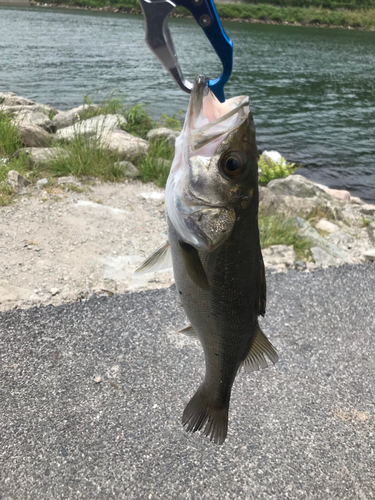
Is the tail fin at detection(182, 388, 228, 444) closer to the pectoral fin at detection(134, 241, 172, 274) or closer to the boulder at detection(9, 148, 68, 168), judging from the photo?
the pectoral fin at detection(134, 241, 172, 274)

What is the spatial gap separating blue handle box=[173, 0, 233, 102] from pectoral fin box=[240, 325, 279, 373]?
4.09 feet

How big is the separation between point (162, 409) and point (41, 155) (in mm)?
5367

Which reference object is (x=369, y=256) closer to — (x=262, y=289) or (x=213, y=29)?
(x=262, y=289)

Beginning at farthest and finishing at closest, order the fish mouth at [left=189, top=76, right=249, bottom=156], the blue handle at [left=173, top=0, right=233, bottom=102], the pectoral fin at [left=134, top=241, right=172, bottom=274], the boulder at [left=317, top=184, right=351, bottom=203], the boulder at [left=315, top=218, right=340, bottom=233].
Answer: the boulder at [left=317, top=184, right=351, bottom=203] < the boulder at [left=315, top=218, right=340, bottom=233] < the pectoral fin at [left=134, top=241, right=172, bottom=274] < the blue handle at [left=173, top=0, right=233, bottom=102] < the fish mouth at [left=189, top=76, right=249, bottom=156]

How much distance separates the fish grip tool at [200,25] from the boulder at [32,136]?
688 cm

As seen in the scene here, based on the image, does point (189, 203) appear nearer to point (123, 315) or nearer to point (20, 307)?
point (123, 315)

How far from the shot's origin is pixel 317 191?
30.2 feet

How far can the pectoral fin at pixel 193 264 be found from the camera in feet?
5.98

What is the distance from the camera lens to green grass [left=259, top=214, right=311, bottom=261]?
5.93 metres

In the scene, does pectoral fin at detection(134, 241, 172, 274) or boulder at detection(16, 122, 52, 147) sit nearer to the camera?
pectoral fin at detection(134, 241, 172, 274)

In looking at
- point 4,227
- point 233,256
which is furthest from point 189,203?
point 4,227

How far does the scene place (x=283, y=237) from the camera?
6039 mm

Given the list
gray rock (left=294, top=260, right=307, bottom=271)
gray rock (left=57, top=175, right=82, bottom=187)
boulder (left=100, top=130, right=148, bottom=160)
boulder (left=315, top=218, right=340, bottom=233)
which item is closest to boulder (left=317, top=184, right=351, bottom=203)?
boulder (left=315, top=218, right=340, bottom=233)

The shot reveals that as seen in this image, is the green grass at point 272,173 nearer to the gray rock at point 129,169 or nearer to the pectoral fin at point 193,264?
the gray rock at point 129,169
